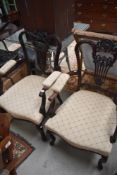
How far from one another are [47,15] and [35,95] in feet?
2.85

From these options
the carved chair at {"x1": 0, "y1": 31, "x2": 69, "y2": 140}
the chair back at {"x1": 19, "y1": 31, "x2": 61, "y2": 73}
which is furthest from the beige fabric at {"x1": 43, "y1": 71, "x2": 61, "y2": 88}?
the chair back at {"x1": 19, "y1": 31, "x2": 61, "y2": 73}

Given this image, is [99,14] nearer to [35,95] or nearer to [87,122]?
[35,95]

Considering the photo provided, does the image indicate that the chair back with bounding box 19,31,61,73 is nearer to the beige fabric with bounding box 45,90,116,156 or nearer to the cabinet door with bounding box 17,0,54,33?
the cabinet door with bounding box 17,0,54,33

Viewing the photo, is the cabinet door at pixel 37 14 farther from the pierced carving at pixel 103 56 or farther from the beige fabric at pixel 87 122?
the beige fabric at pixel 87 122

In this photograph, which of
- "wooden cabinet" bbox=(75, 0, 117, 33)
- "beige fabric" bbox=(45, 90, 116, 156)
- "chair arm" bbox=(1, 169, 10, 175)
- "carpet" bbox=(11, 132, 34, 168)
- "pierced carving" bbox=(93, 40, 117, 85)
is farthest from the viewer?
"wooden cabinet" bbox=(75, 0, 117, 33)

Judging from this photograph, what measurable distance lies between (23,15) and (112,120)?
1.53m

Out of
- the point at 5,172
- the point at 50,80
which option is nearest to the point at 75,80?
the point at 50,80

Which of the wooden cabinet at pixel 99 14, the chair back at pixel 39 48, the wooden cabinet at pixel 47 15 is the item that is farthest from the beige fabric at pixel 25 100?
the wooden cabinet at pixel 99 14

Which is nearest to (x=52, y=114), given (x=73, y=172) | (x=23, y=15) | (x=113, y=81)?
(x=73, y=172)

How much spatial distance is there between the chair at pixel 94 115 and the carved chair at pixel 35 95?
14cm

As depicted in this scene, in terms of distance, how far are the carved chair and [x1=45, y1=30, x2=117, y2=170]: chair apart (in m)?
0.14

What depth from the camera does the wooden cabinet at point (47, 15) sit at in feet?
6.84

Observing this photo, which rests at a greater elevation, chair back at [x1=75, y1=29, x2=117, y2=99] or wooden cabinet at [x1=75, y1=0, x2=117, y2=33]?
chair back at [x1=75, y1=29, x2=117, y2=99]

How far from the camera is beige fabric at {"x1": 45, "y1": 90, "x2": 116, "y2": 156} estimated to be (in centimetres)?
151
